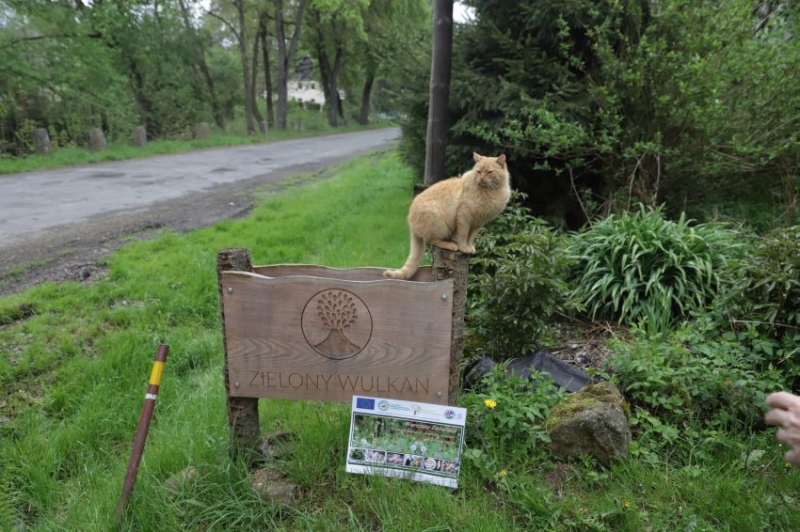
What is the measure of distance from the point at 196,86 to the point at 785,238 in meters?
29.3

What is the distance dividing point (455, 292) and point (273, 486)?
1.30 m

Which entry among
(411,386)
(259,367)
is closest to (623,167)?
(411,386)

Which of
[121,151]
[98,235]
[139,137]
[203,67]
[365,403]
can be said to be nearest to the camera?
[365,403]

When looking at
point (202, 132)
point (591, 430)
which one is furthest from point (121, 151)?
point (591, 430)

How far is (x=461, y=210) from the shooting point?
2832 millimetres

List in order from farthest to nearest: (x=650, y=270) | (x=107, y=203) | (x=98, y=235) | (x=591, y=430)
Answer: (x=107, y=203), (x=98, y=235), (x=650, y=270), (x=591, y=430)

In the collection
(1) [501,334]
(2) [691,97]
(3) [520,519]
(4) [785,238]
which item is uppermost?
(2) [691,97]

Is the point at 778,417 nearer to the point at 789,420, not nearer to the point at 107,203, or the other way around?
the point at 789,420

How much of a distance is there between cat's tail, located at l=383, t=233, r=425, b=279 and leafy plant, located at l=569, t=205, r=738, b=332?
1542mm

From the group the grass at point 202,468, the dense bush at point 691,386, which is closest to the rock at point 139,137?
the grass at point 202,468

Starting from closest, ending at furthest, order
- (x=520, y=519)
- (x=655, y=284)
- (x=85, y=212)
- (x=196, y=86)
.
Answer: (x=520, y=519) → (x=655, y=284) → (x=85, y=212) → (x=196, y=86)

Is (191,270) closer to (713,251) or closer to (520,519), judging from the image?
(520,519)

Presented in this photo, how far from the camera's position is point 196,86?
90.7 feet

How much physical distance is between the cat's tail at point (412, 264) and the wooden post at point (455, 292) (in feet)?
0.60
